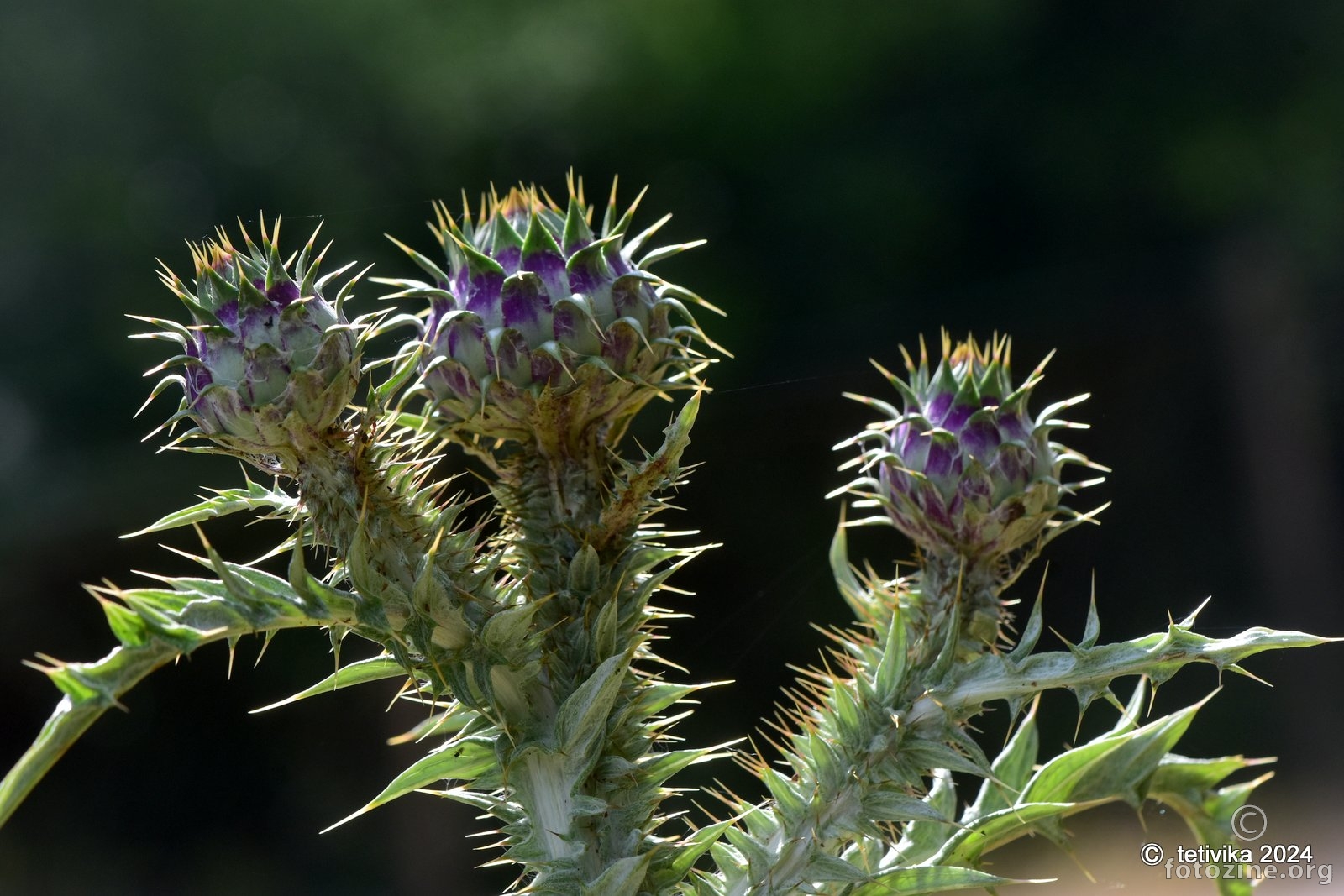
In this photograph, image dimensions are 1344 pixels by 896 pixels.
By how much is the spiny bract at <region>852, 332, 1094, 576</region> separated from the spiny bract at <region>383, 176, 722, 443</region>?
1.39 feet

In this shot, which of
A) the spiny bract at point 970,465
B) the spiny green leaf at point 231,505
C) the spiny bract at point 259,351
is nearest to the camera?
the spiny bract at point 259,351

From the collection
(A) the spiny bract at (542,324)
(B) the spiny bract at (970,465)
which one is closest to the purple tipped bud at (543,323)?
(A) the spiny bract at (542,324)

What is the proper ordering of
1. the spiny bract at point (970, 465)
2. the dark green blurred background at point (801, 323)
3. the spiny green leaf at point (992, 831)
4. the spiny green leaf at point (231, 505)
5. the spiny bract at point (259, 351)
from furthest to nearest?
the dark green blurred background at point (801, 323)
the spiny bract at point (970, 465)
the spiny green leaf at point (992, 831)
the spiny green leaf at point (231, 505)
the spiny bract at point (259, 351)

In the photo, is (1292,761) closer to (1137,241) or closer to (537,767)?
(1137,241)

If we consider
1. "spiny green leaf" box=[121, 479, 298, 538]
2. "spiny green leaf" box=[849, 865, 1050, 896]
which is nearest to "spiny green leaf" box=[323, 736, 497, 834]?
"spiny green leaf" box=[121, 479, 298, 538]

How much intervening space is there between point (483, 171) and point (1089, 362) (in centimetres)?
442

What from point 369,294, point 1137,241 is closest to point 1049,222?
point 1137,241

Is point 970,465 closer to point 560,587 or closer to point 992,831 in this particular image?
point 992,831

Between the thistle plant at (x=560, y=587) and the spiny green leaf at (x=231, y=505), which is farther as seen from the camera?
the spiny green leaf at (x=231, y=505)

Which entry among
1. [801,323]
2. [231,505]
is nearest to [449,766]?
[231,505]

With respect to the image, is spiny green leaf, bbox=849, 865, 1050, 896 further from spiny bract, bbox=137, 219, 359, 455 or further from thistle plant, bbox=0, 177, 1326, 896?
spiny bract, bbox=137, 219, 359, 455

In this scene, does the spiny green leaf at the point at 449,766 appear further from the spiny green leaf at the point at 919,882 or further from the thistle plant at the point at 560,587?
the spiny green leaf at the point at 919,882

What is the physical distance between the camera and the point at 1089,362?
841 centimetres

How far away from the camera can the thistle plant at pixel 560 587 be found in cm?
131
